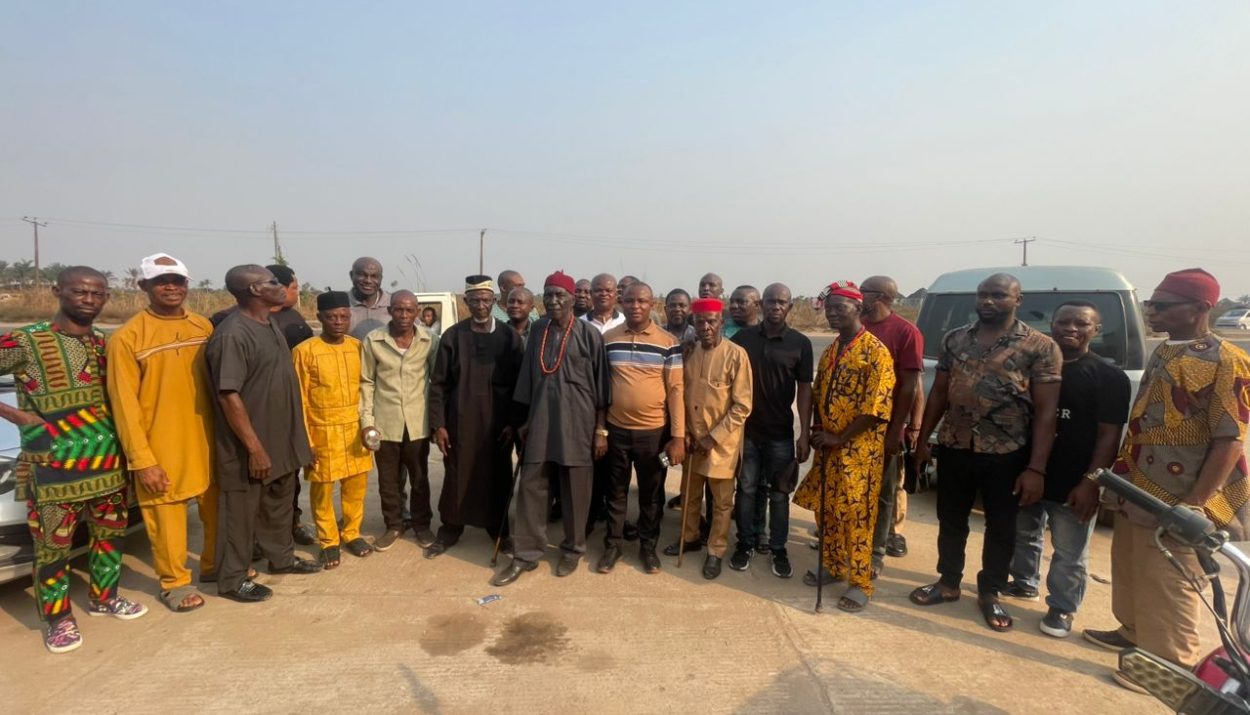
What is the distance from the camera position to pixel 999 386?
10.8 ft

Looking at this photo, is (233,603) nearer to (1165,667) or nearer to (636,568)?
(636,568)

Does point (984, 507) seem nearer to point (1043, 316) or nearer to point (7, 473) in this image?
point (1043, 316)

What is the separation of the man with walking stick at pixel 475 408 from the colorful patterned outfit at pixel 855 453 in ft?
6.89

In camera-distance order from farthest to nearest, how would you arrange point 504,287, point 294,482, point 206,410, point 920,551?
point 504,287 < point 920,551 < point 294,482 < point 206,410

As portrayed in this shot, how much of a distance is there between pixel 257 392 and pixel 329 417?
1.76 feet

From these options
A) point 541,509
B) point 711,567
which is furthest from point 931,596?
point 541,509

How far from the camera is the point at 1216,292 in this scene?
2.78 meters

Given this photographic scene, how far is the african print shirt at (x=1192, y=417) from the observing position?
8.66ft

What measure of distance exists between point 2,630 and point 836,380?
182 inches

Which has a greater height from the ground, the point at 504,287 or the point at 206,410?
the point at 504,287

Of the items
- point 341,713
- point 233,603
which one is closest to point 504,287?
point 233,603

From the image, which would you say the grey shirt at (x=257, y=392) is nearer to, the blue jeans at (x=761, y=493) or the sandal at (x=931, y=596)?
the blue jeans at (x=761, y=493)

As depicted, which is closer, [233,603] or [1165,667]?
[1165,667]

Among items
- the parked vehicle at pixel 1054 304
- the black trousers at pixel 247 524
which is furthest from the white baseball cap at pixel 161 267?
the parked vehicle at pixel 1054 304
